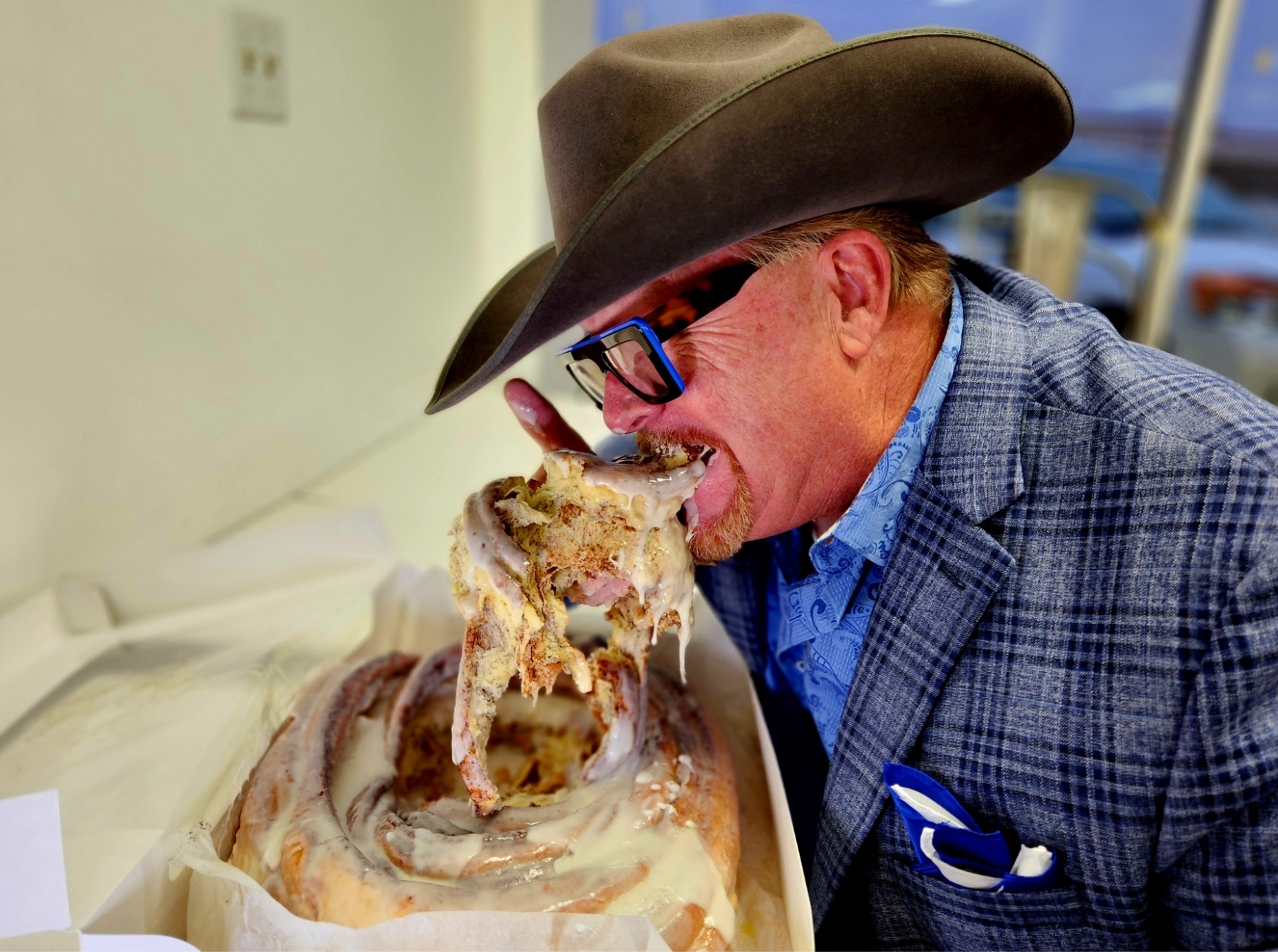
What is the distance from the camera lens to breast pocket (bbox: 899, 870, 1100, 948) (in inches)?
31.5

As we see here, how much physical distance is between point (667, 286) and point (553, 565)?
0.32 metres

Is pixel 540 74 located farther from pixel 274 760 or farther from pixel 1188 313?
pixel 1188 313

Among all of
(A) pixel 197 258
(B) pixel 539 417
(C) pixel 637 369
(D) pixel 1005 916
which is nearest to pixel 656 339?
(C) pixel 637 369

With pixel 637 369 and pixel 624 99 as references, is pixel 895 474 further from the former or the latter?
pixel 624 99

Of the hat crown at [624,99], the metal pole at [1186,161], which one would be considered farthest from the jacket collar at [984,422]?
the metal pole at [1186,161]

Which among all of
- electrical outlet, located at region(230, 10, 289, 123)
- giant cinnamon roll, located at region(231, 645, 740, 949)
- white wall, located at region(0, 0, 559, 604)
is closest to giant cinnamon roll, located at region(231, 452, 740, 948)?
giant cinnamon roll, located at region(231, 645, 740, 949)

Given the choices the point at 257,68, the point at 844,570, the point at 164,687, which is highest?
the point at 257,68

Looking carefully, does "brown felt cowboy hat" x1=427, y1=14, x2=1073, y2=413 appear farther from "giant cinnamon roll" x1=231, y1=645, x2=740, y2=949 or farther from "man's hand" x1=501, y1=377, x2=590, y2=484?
"giant cinnamon roll" x1=231, y1=645, x2=740, y2=949

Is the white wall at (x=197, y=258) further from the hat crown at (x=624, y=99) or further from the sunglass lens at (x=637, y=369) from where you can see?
the sunglass lens at (x=637, y=369)

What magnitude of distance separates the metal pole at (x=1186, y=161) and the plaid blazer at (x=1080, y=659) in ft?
11.7

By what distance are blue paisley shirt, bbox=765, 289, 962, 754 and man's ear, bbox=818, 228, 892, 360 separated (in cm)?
9

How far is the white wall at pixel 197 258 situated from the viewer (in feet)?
3.51

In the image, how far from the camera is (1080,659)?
77 cm

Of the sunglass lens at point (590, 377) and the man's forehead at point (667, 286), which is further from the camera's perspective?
the sunglass lens at point (590, 377)
